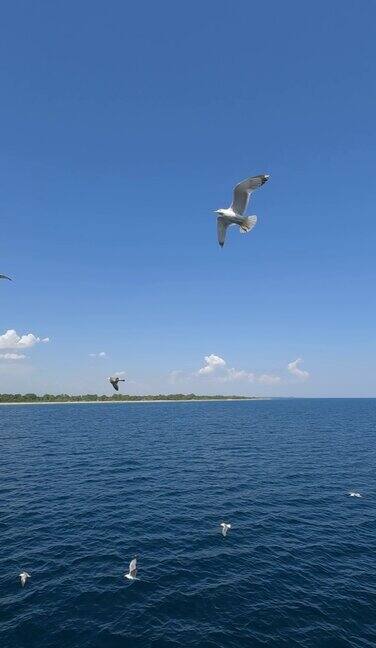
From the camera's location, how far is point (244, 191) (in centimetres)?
1639

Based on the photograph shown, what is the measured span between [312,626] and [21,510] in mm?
28193

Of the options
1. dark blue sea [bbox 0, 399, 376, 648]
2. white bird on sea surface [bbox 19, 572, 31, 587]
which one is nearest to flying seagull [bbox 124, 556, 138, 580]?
dark blue sea [bbox 0, 399, 376, 648]

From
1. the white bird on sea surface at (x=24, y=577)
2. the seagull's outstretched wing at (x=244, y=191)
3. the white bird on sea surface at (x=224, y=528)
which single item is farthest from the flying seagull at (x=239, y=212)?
the white bird on sea surface at (x=224, y=528)

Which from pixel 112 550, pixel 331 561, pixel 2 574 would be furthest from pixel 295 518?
pixel 2 574

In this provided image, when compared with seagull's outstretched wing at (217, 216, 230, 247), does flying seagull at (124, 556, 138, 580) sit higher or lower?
lower

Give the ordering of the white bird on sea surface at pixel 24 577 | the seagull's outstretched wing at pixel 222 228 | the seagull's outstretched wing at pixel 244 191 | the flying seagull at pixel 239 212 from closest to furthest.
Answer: the seagull's outstretched wing at pixel 244 191 < the flying seagull at pixel 239 212 < the seagull's outstretched wing at pixel 222 228 < the white bird on sea surface at pixel 24 577

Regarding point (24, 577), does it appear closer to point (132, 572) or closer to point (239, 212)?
point (132, 572)

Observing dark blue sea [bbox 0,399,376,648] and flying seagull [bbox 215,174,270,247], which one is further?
dark blue sea [bbox 0,399,376,648]

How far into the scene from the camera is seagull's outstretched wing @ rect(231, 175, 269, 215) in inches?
613

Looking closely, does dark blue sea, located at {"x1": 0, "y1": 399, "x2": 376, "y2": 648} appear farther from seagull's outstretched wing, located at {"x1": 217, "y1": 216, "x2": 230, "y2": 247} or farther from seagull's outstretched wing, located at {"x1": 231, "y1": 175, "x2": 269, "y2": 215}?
seagull's outstretched wing, located at {"x1": 231, "y1": 175, "x2": 269, "y2": 215}

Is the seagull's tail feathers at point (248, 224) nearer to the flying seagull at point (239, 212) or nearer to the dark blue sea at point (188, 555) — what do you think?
the flying seagull at point (239, 212)

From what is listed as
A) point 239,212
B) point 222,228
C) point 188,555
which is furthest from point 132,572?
point 239,212

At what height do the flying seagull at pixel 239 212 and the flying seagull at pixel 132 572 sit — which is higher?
the flying seagull at pixel 239 212

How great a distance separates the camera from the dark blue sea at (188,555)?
19891 millimetres
